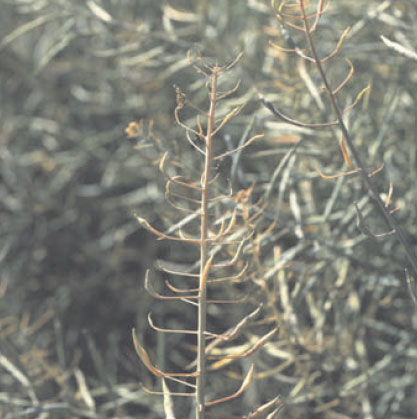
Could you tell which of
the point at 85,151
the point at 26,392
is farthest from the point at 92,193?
the point at 26,392

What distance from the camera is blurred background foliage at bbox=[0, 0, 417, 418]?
1.35ft

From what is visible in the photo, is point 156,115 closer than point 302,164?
No

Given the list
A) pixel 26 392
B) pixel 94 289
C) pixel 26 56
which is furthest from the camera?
pixel 26 56

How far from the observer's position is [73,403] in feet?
1.26

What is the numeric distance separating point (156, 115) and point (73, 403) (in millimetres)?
363

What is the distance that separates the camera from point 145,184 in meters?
0.72

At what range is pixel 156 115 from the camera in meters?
0.66

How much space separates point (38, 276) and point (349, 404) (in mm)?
375

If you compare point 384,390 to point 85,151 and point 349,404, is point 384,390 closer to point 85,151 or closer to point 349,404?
point 349,404

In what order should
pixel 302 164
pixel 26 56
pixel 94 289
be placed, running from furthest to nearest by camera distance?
pixel 26 56, pixel 94 289, pixel 302 164

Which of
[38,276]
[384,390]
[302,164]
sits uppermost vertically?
[302,164]

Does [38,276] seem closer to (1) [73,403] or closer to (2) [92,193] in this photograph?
(2) [92,193]

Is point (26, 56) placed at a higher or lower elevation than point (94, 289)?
higher

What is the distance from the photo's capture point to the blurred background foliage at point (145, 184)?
41 centimetres
